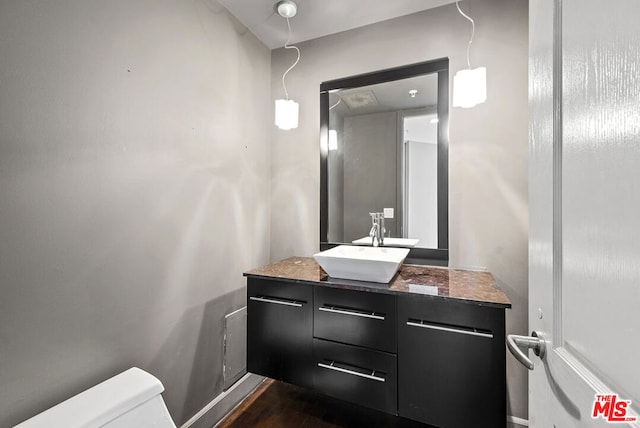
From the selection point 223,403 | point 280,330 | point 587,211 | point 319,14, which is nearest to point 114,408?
point 280,330

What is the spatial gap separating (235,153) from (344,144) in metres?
0.81

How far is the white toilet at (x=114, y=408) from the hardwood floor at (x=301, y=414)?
847 mm

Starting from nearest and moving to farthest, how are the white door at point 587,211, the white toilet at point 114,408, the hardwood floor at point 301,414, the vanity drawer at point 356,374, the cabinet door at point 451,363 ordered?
the white door at point 587,211
the white toilet at point 114,408
the cabinet door at point 451,363
the vanity drawer at point 356,374
the hardwood floor at point 301,414

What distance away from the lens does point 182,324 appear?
5.11ft

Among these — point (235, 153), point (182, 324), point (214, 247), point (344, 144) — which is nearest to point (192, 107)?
point (235, 153)

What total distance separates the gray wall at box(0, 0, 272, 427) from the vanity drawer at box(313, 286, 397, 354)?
74cm

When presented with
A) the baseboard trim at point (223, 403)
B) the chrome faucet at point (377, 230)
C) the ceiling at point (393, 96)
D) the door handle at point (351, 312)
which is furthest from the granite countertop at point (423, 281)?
the ceiling at point (393, 96)

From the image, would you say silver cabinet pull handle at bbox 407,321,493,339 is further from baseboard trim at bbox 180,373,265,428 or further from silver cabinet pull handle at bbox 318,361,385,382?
baseboard trim at bbox 180,373,265,428

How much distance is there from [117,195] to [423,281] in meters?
1.56

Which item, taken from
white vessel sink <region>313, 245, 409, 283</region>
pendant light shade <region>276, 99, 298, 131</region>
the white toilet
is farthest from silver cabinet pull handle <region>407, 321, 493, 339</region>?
pendant light shade <region>276, 99, 298, 131</region>

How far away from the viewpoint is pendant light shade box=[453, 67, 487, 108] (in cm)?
151

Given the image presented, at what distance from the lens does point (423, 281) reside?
1538 mm

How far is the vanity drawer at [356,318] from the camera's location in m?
1.38

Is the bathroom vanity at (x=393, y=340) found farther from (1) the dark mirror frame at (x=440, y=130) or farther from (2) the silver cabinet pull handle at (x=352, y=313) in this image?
(1) the dark mirror frame at (x=440, y=130)
